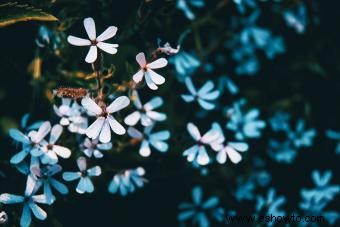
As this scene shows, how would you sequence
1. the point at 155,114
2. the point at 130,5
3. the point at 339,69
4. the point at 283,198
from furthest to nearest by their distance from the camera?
the point at 339,69
the point at 283,198
the point at 130,5
the point at 155,114

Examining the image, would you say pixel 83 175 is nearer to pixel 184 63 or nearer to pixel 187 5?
pixel 184 63

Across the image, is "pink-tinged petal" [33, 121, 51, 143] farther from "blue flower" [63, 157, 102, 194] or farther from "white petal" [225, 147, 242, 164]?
"white petal" [225, 147, 242, 164]

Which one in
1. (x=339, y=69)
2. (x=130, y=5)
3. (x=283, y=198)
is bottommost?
(x=283, y=198)

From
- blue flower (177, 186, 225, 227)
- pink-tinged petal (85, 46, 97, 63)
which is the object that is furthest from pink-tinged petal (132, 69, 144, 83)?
blue flower (177, 186, 225, 227)

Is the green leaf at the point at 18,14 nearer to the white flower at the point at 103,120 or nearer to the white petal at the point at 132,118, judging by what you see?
the white flower at the point at 103,120

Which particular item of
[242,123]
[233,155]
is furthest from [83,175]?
[242,123]

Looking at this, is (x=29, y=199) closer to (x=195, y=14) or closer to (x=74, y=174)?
(x=74, y=174)

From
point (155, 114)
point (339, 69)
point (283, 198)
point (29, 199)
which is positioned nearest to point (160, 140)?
point (155, 114)
